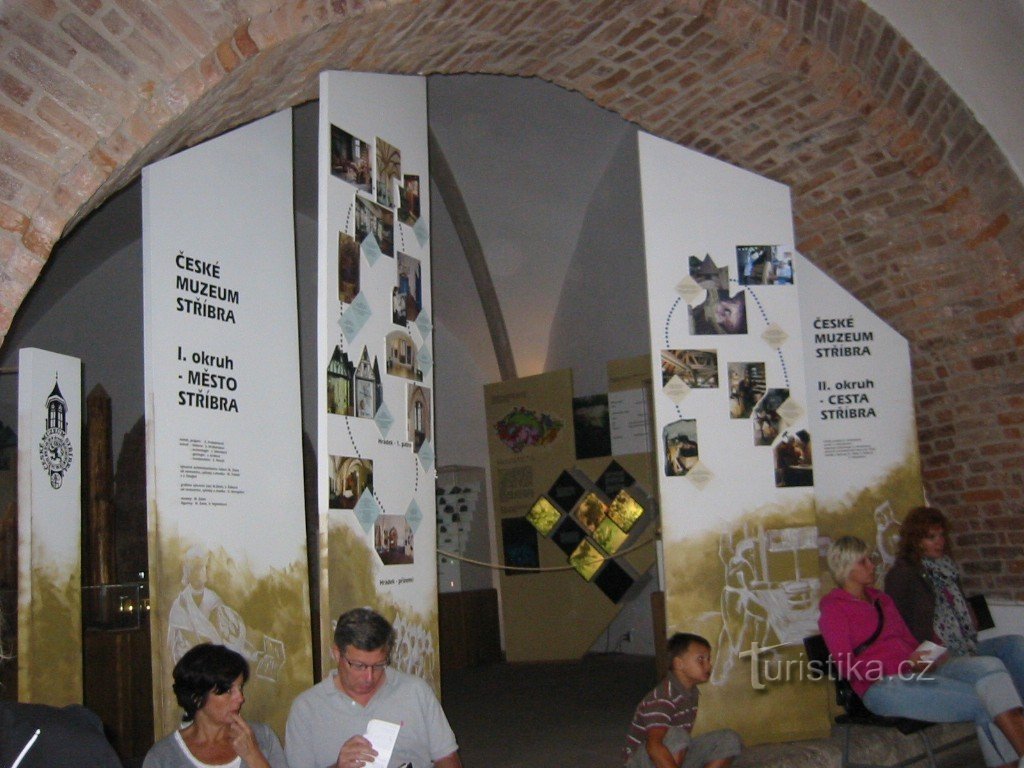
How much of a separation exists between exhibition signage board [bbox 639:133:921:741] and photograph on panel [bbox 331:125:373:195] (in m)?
1.48

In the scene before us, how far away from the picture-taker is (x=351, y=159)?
4.52 metres

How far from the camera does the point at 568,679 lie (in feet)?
25.5

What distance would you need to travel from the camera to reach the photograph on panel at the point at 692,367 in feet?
17.1

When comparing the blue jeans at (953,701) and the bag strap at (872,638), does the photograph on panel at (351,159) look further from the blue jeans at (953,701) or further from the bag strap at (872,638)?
the blue jeans at (953,701)

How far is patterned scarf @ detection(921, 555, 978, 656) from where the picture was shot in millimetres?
4988

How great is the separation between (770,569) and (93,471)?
5.47 metres

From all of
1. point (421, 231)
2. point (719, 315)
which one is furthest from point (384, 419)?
point (719, 315)

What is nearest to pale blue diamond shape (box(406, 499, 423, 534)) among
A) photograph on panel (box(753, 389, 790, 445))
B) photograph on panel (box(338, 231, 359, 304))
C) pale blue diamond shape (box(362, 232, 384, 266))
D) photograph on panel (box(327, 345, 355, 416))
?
photograph on panel (box(327, 345, 355, 416))

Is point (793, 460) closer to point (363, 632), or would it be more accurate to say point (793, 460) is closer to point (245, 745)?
point (363, 632)

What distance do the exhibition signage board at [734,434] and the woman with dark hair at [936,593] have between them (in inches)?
17.6

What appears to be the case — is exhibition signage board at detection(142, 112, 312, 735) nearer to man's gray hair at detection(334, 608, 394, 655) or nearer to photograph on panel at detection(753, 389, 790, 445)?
man's gray hair at detection(334, 608, 394, 655)

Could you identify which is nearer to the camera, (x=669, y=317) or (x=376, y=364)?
(x=376, y=364)

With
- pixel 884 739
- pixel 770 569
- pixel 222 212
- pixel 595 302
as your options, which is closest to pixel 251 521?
pixel 222 212

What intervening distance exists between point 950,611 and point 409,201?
3.25 m
